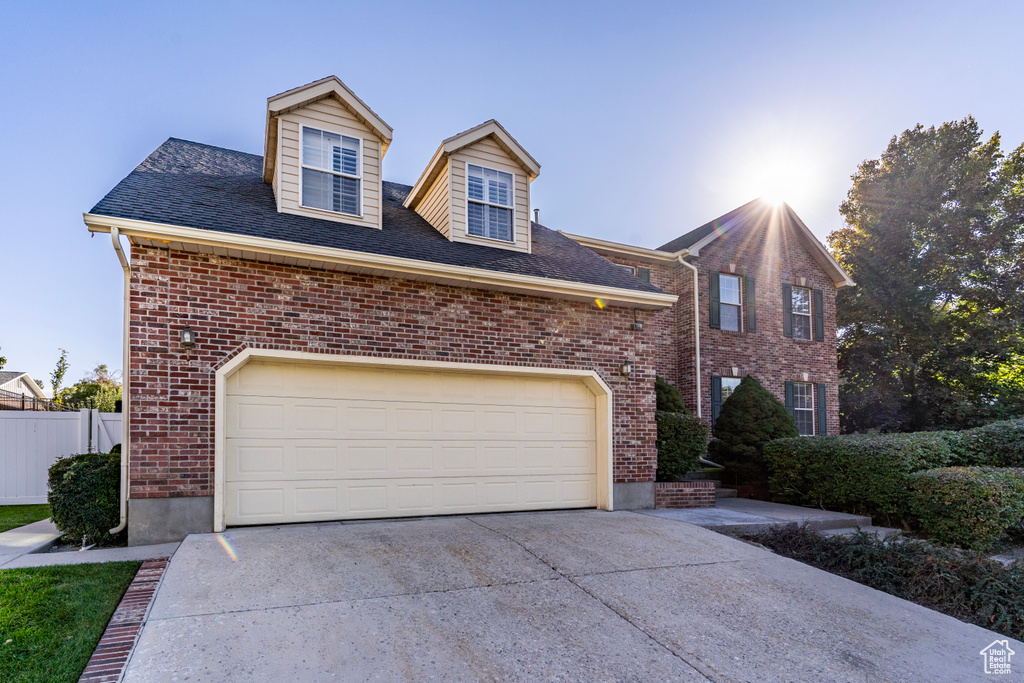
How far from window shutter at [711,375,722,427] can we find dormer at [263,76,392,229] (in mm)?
9565

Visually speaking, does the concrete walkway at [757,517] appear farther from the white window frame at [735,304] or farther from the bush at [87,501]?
the bush at [87,501]

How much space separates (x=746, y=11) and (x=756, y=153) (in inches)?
123

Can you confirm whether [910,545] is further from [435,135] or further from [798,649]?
[435,135]

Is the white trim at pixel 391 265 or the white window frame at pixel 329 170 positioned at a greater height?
the white window frame at pixel 329 170

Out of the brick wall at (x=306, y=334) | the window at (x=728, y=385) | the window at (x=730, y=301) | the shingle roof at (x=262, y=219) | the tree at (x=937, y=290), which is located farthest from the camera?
the tree at (x=937, y=290)

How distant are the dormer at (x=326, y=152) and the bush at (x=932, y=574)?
24.5 ft

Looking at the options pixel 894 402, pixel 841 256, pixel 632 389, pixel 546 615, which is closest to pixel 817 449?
pixel 632 389

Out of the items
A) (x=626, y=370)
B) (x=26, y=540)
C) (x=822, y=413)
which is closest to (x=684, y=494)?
(x=626, y=370)

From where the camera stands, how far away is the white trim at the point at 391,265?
6.44 meters

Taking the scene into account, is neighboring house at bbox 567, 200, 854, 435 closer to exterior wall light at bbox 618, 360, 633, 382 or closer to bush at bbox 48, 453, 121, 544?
exterior wall light at bbox 618, 360, 633, 382

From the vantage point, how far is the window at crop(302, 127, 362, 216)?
27.6ft

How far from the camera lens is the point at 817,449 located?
1027 cm

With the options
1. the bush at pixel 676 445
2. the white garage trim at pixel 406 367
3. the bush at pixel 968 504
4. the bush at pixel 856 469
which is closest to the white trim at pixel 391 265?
the white garage trim at pixel 406 367

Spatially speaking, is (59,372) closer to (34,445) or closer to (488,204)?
(34,445)
